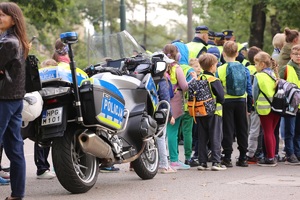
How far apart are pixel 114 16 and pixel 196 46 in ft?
155

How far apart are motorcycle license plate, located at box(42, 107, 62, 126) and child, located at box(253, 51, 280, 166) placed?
4.41 meters

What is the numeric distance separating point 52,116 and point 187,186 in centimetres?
201

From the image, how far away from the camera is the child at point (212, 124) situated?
38.2 ft

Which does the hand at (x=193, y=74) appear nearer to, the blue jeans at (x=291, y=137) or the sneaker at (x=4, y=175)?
the blue jeans at (x=291, y=137)

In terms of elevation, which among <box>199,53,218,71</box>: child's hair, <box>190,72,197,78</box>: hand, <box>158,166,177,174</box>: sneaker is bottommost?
<box>158,166,177,174</box>: sneaker

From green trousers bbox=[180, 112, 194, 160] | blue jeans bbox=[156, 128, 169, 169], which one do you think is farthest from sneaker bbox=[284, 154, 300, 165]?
blue jeans bbox=[156, 128, 169, 169]

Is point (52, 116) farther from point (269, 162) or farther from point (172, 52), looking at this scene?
point (269, 162)

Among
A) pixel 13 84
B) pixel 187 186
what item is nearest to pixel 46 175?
pixel 187 186

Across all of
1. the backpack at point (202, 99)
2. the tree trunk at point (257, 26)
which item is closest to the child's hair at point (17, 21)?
the backpack at point (202, 99)

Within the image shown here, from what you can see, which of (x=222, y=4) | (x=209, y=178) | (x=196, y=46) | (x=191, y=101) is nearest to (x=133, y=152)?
(x=209, y=178)

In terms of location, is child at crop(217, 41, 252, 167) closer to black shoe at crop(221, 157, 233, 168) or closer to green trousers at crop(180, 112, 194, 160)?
black shoe at crop(221, 157, 233, 168)

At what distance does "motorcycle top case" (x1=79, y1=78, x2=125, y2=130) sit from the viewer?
8906mm

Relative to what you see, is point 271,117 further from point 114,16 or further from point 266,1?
point 114,16

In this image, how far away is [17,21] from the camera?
8086 millimetres
